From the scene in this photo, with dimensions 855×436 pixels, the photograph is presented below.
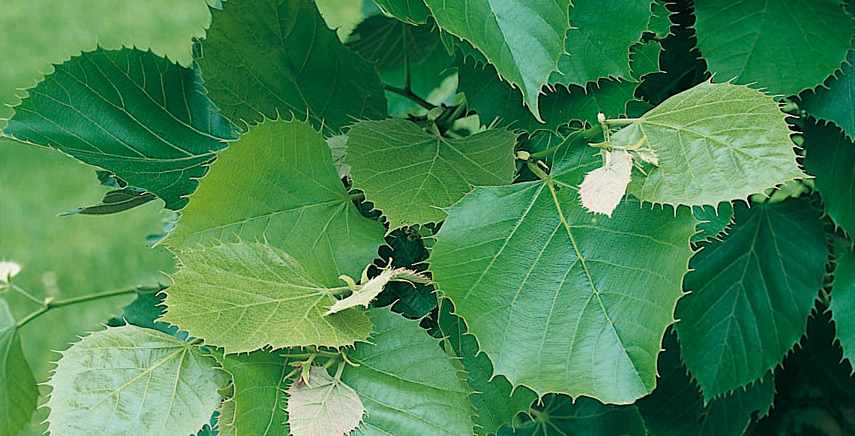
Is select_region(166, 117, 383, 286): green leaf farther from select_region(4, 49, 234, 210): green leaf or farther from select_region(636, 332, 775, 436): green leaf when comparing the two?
select_region(636, 332, 775, 436): green leaf

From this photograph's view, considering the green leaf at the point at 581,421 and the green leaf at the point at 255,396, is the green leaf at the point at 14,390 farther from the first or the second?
the green leaf at the point at 581,421

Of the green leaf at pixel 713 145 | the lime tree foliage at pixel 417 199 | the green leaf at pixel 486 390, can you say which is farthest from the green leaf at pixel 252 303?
the green leaf at pixel 713 145

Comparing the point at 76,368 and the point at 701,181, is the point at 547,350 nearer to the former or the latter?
the point at 701,181

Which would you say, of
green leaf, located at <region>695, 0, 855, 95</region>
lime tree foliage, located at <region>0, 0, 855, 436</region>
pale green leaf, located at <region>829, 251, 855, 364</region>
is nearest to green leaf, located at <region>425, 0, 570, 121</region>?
lime tree foliage, located at <region>0, 0, 855, 436</region>

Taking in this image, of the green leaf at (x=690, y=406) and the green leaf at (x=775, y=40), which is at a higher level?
the green leaf at (x=775, y=40)

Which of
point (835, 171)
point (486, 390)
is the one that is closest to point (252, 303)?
point (486, 390)

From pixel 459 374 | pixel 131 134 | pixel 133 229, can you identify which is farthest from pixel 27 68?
pixel 459 374
